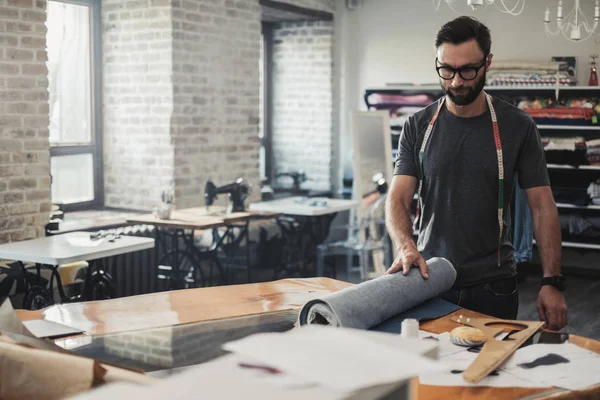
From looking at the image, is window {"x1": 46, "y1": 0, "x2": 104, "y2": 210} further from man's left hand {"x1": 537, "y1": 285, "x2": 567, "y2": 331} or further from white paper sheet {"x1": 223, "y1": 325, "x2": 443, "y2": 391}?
white paper sheet {"x1": 223, "y1": 325, "x2": 443, "y2": 391}

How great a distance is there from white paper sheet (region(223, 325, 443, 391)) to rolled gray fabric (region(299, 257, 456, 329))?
0.93 m

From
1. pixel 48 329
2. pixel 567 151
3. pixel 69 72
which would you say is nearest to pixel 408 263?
pixel 48 329

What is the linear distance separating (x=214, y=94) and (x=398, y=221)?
4955 millimetres

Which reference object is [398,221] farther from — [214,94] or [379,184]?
[214,94]

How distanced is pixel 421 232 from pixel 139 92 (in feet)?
15.5

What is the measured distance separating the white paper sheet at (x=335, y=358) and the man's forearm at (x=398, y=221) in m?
1.54

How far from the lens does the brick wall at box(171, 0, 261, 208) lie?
6988 millimetres

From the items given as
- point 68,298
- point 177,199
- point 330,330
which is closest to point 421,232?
point 330,330

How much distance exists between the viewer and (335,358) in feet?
3.17

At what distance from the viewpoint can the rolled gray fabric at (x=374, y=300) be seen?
1993mm

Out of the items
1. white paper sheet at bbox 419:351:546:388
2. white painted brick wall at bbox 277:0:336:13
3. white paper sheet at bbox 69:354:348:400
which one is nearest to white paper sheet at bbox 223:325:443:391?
white paper sheet at bbox 69:354:348:400

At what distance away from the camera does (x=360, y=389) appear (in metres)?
0.92

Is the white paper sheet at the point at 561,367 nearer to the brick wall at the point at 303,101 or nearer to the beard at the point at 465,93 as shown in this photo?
the beard at the point at 465,93

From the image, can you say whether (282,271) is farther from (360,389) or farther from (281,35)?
(360,389)
